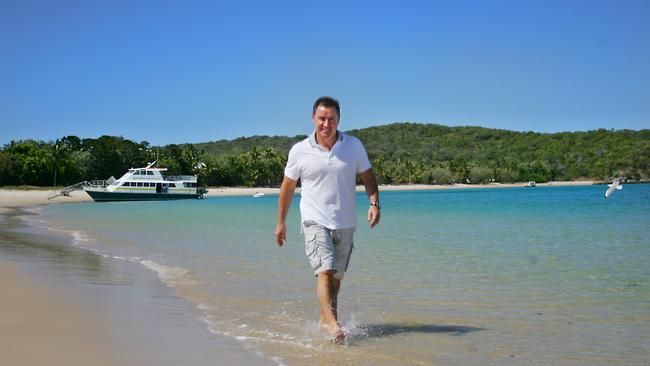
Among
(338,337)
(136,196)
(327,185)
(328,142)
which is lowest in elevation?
(338,337)

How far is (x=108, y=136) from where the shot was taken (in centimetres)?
10944

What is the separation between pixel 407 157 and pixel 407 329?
16862 centimetres

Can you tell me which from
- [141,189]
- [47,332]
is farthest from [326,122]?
[141,189]

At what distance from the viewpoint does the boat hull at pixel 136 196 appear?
201ft

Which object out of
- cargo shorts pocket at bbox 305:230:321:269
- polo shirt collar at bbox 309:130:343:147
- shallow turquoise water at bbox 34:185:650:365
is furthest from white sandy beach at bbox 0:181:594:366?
polo shirt collar at bbox 309:130:343:147

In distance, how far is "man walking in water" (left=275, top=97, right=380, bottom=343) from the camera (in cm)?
521

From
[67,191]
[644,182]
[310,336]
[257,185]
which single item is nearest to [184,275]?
[310,336]

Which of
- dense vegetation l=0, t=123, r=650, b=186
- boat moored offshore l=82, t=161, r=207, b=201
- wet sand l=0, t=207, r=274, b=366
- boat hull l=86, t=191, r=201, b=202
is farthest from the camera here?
dense vegetation l=0, t=123, r=650, b=186

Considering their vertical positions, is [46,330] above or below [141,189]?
below

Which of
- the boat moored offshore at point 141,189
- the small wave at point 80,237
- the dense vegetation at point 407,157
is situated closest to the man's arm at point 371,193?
the small wave at point 80,237

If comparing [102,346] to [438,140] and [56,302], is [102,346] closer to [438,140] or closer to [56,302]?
[56,302]

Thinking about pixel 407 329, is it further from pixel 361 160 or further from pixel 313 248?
pixel 361 160

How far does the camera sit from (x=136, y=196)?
6481 cm

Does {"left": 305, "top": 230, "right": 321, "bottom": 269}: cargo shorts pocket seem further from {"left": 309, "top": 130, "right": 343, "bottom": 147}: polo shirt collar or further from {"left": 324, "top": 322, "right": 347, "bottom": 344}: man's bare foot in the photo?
{"left": 309, "top": 130, "right": 343, "bottom": 147}: polo shirt collar
